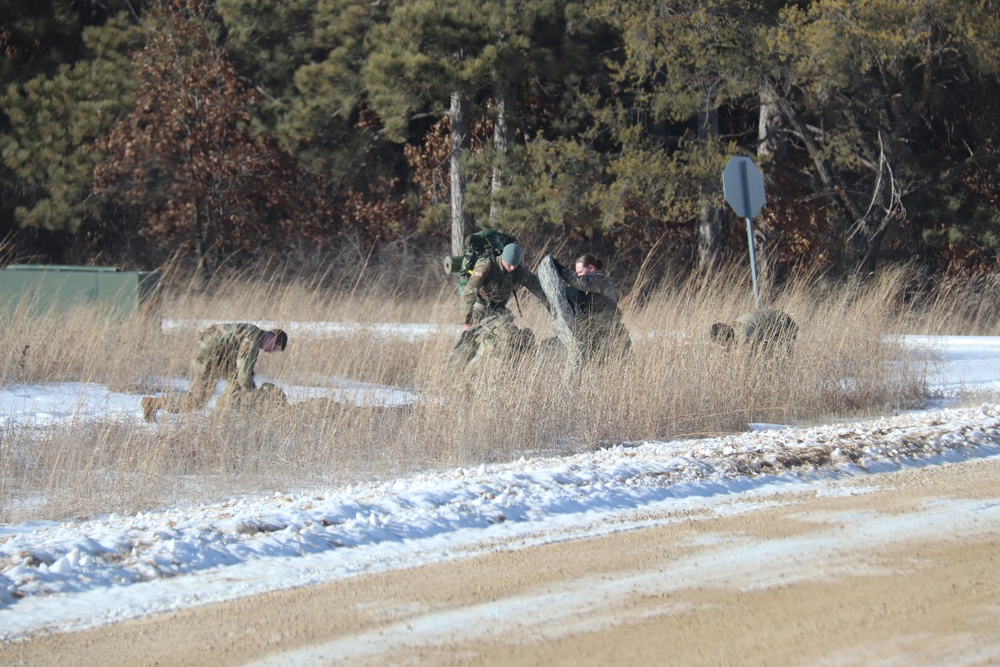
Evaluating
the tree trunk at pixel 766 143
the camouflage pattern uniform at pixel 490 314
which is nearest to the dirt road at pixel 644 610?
the camouflage pattern uniform at pixel 490 314

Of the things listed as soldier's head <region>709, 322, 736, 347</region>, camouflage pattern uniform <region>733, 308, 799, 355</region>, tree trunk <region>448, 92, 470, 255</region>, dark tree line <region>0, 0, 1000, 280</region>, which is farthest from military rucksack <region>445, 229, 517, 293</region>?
tree trunk <region>448, 92, 470, 255</region>

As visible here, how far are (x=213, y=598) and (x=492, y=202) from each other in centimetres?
1832

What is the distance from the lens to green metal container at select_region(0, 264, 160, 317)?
12.8m

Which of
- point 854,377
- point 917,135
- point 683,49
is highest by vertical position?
point 683,49

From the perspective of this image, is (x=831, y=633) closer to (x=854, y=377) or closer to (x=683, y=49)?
(x=854, y=377)

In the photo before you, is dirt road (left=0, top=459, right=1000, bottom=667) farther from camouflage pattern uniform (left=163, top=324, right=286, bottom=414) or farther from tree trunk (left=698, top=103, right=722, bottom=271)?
tree trunk (left=698, top=103, right=722, bottom=271)

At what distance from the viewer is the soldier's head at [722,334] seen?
376 inches

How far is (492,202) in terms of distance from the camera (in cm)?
2233

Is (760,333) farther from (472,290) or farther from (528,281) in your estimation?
(472,290)

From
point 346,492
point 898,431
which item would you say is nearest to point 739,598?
point 346,492

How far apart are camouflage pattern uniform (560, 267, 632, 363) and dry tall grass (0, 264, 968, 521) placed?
0.23 metres

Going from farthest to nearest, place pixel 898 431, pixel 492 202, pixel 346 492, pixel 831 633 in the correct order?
pixel 492 202
pixel 898 431
pixel 346 492
pixel 831 633

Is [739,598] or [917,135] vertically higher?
[917,135]

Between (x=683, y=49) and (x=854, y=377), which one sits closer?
(x=854, y=377)
